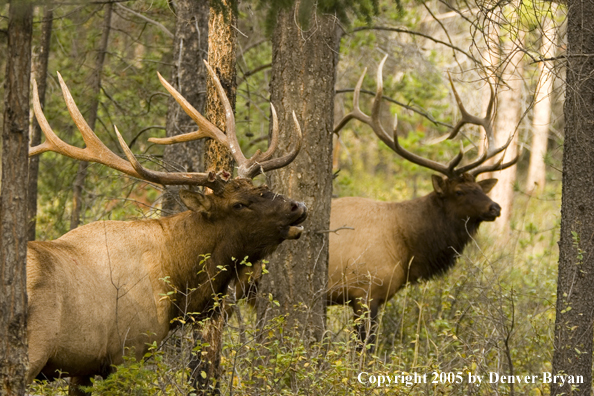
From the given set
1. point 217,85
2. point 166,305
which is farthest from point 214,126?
point 166,305

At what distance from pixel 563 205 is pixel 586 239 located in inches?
12.5

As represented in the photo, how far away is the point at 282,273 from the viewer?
6.38 metres

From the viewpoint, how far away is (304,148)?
627 cm

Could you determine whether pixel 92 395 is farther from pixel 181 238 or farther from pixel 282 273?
pixel 282 273

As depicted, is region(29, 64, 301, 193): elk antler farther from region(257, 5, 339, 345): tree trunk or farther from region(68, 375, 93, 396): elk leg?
region(68, 375, 93, 396): elk leg

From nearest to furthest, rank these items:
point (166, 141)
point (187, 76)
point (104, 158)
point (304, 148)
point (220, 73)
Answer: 1. point (104, 158)
2. point (220, 73)
3. point (166, 141)
4. point (304, 148)
5. point (187, 76)

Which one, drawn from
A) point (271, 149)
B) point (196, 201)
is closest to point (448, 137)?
point (271, 149)

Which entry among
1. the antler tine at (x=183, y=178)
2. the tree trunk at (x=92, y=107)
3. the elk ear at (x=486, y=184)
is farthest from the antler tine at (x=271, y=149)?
the elk ear at (x=486, y=184)

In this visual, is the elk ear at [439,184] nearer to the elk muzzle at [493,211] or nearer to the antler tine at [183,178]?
the elk muzzle at [493,211]

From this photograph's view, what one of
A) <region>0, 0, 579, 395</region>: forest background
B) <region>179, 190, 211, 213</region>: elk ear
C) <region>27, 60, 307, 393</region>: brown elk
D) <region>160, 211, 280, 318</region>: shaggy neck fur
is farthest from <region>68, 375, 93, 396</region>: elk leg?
<region>179, 190, 211, 213</region>: elk ear

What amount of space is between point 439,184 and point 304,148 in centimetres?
339

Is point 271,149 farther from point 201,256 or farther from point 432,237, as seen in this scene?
point 432,237

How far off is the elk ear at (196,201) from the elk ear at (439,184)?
4269 millimetres

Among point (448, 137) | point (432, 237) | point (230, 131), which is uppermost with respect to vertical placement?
point (448, 137)
